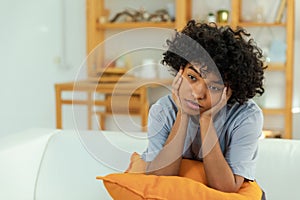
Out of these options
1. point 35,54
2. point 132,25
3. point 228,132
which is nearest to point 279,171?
point 228,132

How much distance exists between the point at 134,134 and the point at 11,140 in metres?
0.44

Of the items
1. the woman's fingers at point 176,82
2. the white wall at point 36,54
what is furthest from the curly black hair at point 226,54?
the white wall at point 36,54

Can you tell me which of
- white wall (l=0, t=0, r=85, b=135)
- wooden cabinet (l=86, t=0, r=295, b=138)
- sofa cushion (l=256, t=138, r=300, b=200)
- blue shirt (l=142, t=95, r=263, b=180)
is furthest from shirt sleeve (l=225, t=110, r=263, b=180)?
white wall (l=0, t=0, r=85, b=135)

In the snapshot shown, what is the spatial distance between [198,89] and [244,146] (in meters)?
0.21

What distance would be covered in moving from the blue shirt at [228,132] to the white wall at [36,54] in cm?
272

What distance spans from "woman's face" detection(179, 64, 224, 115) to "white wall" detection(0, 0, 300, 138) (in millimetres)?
2870

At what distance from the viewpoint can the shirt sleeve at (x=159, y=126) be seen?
1.37 m

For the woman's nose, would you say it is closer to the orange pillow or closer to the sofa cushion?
the orange pillow

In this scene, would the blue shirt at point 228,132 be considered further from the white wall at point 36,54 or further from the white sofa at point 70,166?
the white wall at point 36,54

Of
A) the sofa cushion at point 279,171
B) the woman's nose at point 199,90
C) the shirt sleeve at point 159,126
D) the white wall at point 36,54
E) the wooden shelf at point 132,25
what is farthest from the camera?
the white wall at point 36,54

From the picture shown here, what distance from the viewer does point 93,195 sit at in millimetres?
1655

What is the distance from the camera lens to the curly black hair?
49.5 inches

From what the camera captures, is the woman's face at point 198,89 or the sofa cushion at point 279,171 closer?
the woman's face at point 198,89

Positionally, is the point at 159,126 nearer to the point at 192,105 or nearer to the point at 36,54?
the point at 192,105
